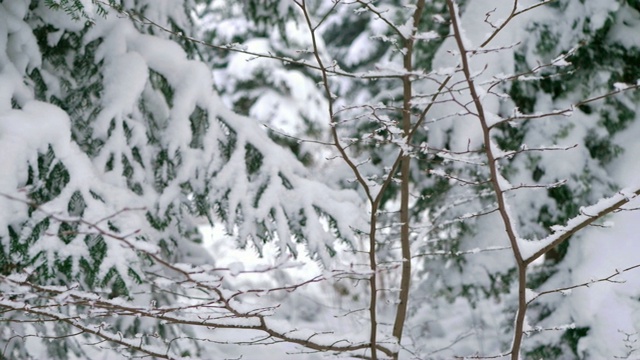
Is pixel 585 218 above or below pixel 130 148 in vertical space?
below

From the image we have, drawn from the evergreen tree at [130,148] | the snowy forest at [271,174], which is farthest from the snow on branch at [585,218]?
the evergreen tree at [130,148]

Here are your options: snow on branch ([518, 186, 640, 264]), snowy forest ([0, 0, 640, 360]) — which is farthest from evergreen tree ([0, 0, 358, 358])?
snow on branch ([518, 186, 640, 264])

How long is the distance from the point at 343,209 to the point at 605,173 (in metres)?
2.00

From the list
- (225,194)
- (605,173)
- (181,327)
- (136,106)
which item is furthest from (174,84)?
(605,173)

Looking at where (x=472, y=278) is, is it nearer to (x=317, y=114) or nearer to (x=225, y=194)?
(x=225, y=194)

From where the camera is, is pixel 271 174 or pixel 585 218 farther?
pixel 271 174

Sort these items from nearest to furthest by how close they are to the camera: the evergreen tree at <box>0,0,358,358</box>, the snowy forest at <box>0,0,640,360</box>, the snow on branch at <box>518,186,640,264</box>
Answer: the snow on branch at <box>518,186,640,264</box> < the snowy forest at <box>0,0,640,360</box> < the evergreen tree at <box>0,0,358,358</box>

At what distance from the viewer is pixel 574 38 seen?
419 cm

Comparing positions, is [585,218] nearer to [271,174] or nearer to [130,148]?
[271,174]

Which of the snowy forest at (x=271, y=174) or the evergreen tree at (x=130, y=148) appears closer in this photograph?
the snowy forest at (x=271, y=174)

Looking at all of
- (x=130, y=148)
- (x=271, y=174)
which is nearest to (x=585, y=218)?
(x=271, y=174)

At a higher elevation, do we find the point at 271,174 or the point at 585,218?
the point at 271,174

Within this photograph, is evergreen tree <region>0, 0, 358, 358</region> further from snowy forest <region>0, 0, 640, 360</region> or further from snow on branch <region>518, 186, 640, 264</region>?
snow on branch <region>518, 186, 640, 264</region>

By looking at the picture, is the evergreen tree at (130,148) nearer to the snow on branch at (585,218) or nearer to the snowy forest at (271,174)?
the snowy forest at (271,174)
